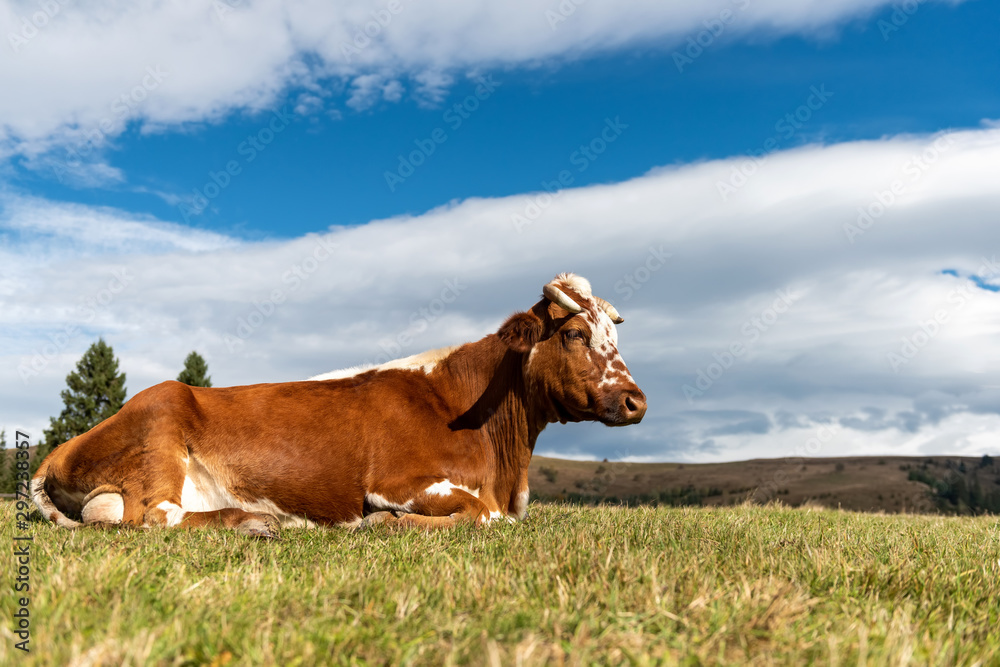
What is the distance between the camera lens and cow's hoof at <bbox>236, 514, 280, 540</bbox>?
237 inches

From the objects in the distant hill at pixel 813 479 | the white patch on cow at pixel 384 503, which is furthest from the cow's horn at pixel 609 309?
the distant hill at pixel 813 479

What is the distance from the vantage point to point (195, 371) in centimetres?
4275

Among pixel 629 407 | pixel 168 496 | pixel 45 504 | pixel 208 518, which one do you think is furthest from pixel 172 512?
pixel 629 407

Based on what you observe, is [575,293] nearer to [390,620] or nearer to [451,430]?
[451,430]

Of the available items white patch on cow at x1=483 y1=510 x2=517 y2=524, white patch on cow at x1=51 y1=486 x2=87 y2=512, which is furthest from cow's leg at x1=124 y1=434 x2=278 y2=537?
Result: white patch on cow at x1=483 y1=510 x2=517 y2=524

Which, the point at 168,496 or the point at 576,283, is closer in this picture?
the point at 168,496

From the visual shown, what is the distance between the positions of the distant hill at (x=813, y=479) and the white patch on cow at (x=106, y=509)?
38964mm

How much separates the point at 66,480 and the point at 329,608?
5767 mm

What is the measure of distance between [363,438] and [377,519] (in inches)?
34.9

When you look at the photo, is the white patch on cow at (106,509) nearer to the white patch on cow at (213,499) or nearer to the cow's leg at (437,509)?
the white patch on cow at (213,499)

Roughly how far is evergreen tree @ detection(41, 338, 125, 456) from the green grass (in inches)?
1709

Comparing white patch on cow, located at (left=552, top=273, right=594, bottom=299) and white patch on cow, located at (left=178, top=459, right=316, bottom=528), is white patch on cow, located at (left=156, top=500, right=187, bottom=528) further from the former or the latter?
white patch on cow, located at (left=552, top=273, right=594, bottom=299)

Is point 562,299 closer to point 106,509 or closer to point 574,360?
point 574,360

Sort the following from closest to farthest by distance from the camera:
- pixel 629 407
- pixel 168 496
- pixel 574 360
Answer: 1. pixel 168 496
2. pixel 629 407
3. pixel 574 360
